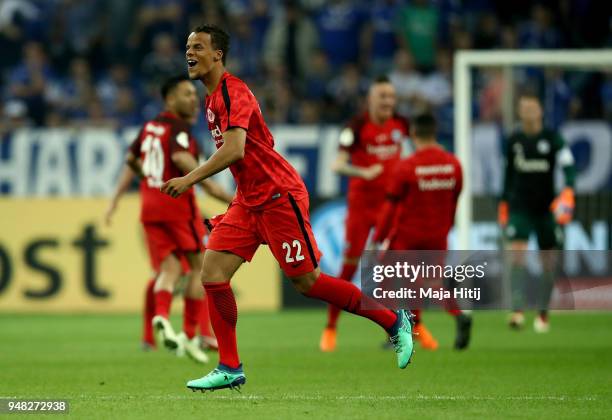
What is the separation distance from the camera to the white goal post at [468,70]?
1494cm

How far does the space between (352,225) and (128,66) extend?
30.3ft

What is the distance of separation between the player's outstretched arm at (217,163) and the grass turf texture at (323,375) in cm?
124

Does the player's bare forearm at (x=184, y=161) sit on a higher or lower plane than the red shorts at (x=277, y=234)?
higher

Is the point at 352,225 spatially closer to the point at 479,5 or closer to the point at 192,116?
the point at 192,116

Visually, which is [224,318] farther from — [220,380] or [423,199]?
[423,199]

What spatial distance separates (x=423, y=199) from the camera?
455 inches

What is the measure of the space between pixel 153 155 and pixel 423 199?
2334mm

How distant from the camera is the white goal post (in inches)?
588

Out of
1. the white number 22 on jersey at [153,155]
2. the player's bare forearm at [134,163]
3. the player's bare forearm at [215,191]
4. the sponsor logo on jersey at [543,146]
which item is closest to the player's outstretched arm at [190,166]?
the player's bare forearm at [215,191]

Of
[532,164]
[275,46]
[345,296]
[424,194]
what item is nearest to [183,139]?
[424,194]

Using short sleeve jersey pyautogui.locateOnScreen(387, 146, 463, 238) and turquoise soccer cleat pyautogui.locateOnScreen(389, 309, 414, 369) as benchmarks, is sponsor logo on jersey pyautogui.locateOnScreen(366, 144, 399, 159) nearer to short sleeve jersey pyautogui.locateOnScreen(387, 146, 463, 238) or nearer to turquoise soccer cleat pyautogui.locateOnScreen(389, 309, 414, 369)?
short sleeve jersey pyautogui.locateOnScreen(387, 146, 463, 238)

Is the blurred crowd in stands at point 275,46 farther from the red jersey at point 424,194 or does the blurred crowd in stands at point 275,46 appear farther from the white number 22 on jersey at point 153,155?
the white number 22 on jersey at point 153,155

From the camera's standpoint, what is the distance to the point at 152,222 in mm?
11234

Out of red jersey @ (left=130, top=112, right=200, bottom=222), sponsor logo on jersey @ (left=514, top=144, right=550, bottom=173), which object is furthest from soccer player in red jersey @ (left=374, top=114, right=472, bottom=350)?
sponsor logo on jersey @ (left=514, top=144, right=550, bottom=173)
